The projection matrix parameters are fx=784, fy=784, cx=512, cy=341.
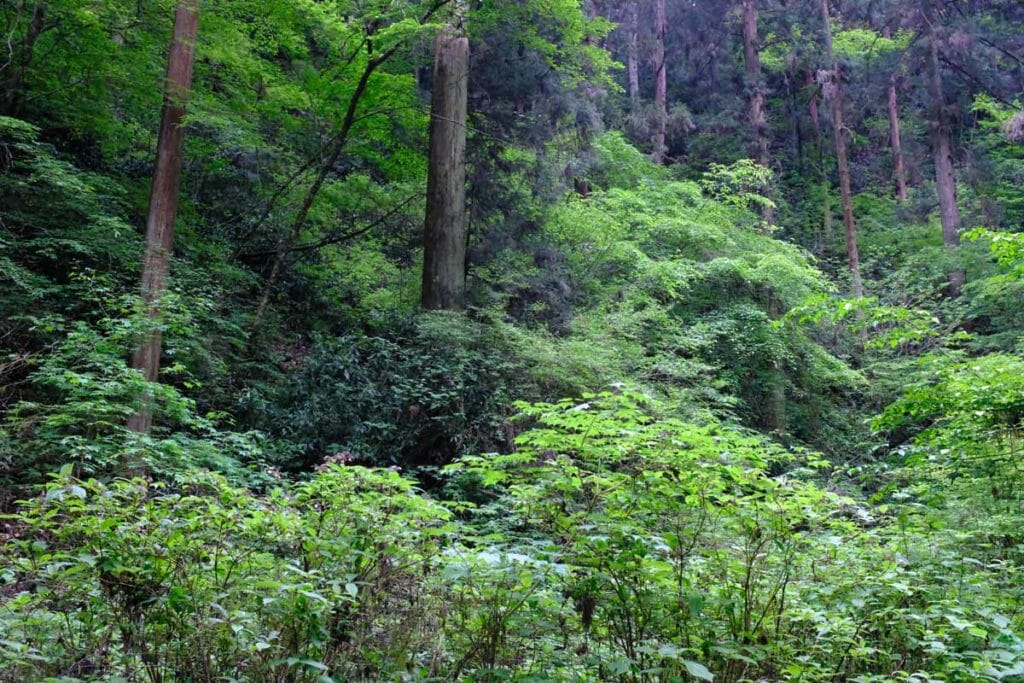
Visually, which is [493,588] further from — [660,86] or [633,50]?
[633,50]

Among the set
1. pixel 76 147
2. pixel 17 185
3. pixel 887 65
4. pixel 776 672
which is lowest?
pixel 776 672

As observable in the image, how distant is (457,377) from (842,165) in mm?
17421

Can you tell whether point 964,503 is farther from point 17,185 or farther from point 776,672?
point 17,185

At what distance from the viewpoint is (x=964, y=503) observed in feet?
17.9

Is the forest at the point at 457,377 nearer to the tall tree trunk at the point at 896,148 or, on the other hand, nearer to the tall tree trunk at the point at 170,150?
the tall tree trunk at the point at 170,150

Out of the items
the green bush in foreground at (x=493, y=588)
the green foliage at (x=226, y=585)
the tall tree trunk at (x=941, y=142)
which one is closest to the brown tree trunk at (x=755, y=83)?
the tall tree trunk at (x=941, y=142)

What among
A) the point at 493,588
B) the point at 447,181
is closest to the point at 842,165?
the point at 447,181

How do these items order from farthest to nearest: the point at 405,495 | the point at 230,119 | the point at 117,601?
1. the point at 230,119
2. the point at 405,495
3. the point at 117,601

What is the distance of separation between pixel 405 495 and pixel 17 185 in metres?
8.07

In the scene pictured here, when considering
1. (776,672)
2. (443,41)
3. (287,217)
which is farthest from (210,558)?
(287,217)

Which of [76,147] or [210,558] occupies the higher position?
[76,147]

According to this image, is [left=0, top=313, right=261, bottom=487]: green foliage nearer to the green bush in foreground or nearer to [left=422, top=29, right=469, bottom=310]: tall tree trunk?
the green bush in foreground

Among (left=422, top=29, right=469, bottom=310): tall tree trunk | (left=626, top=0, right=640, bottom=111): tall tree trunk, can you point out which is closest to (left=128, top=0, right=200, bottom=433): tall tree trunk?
(left=422, top=29, right=469, bottom=310): tall tree trunk

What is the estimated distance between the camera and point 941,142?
899 inches
